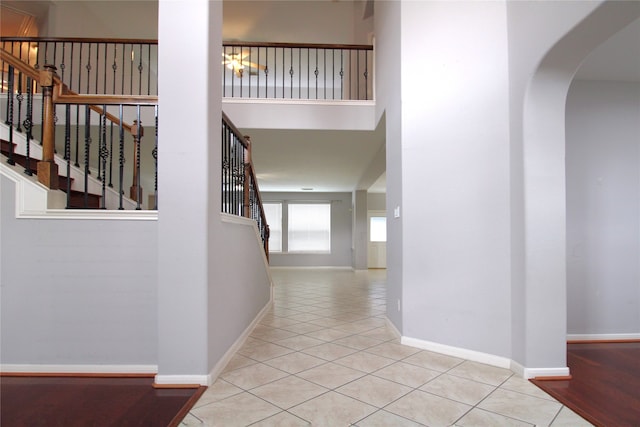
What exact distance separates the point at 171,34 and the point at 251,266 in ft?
7.93

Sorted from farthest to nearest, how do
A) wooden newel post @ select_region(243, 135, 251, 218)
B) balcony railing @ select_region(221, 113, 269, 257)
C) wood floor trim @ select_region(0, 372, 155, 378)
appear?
wooden newel post @ select_region(243, 135, 251, 218), balcony railing @ select_region(221, 113, 269, 257), wood floor trim @ select_region(0, 372, 155, 378)

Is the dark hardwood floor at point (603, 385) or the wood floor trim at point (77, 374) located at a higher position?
the wood floor trim at point (77, 374)

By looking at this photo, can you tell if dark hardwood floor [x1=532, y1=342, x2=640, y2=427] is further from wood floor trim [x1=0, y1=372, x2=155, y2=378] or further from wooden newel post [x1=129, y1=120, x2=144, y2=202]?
wooden newel post [x1=129, y1=120, x2=144, y2=202]

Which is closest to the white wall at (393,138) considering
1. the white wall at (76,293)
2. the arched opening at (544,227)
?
the arched opening at (544,227)

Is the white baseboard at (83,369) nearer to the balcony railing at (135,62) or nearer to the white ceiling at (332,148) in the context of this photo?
the balcony railing at (135,62)

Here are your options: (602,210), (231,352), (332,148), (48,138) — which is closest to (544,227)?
(602,210)

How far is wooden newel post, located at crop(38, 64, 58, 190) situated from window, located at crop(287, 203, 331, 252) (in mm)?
9267

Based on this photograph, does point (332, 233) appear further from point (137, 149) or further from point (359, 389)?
point (359, 389)

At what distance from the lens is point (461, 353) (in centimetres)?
296

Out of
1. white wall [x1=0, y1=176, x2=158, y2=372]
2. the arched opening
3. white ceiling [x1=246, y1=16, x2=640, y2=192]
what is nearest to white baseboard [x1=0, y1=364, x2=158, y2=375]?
white wall [x1=0, y1=176, x2=158, y2=372]

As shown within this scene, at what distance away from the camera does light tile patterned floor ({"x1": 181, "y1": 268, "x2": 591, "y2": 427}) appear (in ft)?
6.45

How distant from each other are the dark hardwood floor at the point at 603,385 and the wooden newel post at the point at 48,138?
3.80m

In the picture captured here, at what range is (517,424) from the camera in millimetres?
1901

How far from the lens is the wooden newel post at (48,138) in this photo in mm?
2617
